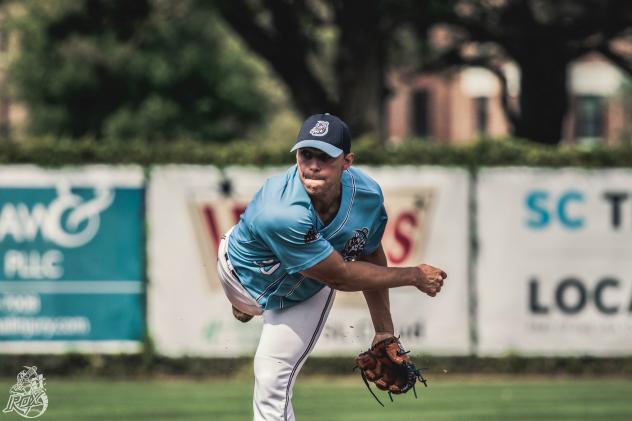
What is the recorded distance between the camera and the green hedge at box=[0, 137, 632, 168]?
14.9 metres

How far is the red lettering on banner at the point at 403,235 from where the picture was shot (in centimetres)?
1482

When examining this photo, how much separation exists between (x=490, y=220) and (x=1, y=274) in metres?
5.88

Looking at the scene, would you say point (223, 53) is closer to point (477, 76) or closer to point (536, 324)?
point (477, 76)

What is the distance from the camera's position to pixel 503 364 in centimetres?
1508

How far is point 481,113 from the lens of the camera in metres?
57.1

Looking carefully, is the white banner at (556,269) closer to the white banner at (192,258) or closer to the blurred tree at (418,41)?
the white banner at (192,258)

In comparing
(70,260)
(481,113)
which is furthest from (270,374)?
(481,113)

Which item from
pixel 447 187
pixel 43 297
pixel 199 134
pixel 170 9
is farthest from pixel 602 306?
pixel 199 134

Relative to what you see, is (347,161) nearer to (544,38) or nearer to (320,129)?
(320,129)

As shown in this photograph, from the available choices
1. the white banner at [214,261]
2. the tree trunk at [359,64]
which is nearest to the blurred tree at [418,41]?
the tree trunk at [359,64]

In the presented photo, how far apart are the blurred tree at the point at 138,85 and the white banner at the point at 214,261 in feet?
76.7

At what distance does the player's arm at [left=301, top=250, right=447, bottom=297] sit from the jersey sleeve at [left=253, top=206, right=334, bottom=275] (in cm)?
6

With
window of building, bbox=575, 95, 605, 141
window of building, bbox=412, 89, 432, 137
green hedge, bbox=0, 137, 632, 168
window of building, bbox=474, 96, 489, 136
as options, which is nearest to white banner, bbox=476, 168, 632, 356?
green hedge, bbox=0, 137, 632, 168

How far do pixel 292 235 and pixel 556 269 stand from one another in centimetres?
923
